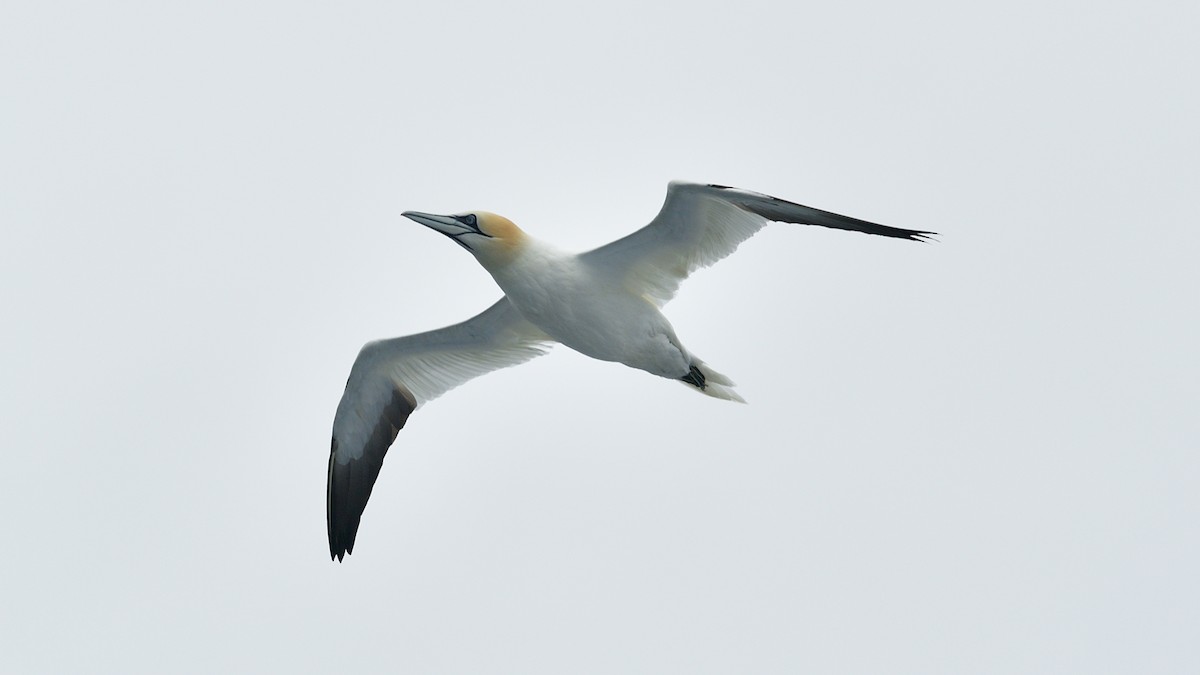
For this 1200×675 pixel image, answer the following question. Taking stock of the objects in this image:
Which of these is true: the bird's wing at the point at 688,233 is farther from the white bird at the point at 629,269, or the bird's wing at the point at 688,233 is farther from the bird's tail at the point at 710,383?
the bird's tail at the point at 710,383

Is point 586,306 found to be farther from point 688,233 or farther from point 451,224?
point 451,224

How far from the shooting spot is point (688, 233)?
39.9ft

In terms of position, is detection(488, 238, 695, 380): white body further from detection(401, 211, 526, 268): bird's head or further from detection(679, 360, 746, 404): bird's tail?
detection(679, 360, 746, 404): bird's tail

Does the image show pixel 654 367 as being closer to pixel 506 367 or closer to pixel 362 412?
pixel 506 367

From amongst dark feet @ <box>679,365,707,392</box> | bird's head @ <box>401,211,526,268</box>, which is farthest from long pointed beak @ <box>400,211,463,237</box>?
dark feet @ <box>679,365,707,392</box>

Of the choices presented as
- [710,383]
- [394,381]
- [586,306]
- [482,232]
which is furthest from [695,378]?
[394,381]

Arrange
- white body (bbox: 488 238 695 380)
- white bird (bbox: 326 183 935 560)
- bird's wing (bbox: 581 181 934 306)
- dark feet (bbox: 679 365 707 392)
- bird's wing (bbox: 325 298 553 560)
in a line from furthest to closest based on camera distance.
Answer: bird's wing (bbox: 325 298 553 560) → dark feet (bbox: 679 365 707 392) → white body (bbox: 488 238 695 380) → white bird (bbox: 326 183 935 560) → bird's wing (bbox: 581 181 934 306)

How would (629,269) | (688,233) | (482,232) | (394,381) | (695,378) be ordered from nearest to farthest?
1. (688,233)
2. (482,232)
3. (629,269)
4. (695,378)
5. (394,381)

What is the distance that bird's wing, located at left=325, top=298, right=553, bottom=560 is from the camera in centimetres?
1370

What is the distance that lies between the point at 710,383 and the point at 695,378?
17cm

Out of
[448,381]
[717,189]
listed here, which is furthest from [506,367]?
[717,189]

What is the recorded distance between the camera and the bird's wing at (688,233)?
11336 mm

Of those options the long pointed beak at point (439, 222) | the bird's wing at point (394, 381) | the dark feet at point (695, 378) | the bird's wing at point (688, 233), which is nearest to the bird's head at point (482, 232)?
the long pointed beak at point (439, 222)

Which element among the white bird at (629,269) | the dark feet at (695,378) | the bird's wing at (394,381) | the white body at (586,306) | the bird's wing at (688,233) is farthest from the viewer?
the bird's wing at (394,381)
